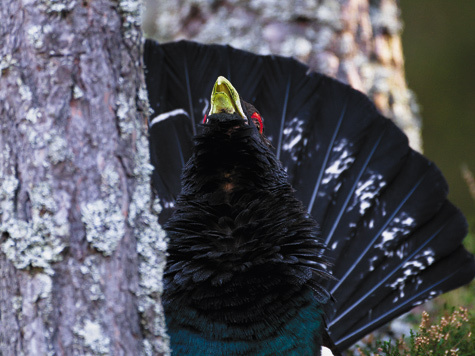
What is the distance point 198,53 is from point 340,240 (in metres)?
1.24

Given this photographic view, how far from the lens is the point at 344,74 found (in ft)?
12.8

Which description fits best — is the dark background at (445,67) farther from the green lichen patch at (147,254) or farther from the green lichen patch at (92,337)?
the green lichen patch at (92,337)

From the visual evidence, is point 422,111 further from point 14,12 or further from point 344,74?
point 14,12

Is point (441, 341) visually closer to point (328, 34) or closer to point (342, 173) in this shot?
point (342, 173)

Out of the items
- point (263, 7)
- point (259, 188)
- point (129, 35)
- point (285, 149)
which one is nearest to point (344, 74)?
point (263, 7)

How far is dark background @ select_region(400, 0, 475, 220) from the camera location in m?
7.55

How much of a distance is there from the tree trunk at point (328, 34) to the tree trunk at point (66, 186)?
2.56 m

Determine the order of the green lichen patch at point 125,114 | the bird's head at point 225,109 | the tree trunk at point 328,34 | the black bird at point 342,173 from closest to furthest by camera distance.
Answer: the green lichen patch at point 125,114 → the bird's head at point 225,109 → the black bird at point 342,173 → the tree trunk at point 328,34

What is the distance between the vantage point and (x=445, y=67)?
7.66 metres

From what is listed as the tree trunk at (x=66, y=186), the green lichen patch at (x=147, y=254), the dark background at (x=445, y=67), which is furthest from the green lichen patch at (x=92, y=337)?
the dark background at (x=445, y=67)

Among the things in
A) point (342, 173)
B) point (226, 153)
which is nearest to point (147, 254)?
point (226, 153)

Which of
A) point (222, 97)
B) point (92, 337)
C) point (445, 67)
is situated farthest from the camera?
point (445, 67)

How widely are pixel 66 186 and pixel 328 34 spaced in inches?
113

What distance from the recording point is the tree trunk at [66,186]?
4.46 feet
